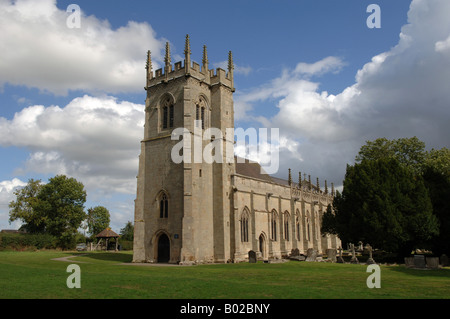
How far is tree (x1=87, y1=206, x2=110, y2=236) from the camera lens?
283 feet

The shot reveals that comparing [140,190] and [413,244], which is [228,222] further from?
[413,244]

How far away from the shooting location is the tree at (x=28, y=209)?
57.3 m

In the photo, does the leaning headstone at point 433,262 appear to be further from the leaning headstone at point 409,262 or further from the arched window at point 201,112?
the arched window at point 201,112

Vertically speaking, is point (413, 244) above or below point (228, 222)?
below

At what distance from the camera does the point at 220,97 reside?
3641 cm

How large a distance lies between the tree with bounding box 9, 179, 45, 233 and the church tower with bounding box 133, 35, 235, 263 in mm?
32747

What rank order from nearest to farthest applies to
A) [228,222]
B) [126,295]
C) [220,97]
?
[126,295] → [228,222] → [220,97]

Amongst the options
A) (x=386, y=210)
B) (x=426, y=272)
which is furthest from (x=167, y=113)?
(x=426, y=272)

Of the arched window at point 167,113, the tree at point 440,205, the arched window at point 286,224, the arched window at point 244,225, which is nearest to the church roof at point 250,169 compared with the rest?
the arched window at point 286,224

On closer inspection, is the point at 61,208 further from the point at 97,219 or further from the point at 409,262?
the point at 409,262

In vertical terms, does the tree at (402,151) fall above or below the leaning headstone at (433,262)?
above

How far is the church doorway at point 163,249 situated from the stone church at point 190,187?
0.15ft
